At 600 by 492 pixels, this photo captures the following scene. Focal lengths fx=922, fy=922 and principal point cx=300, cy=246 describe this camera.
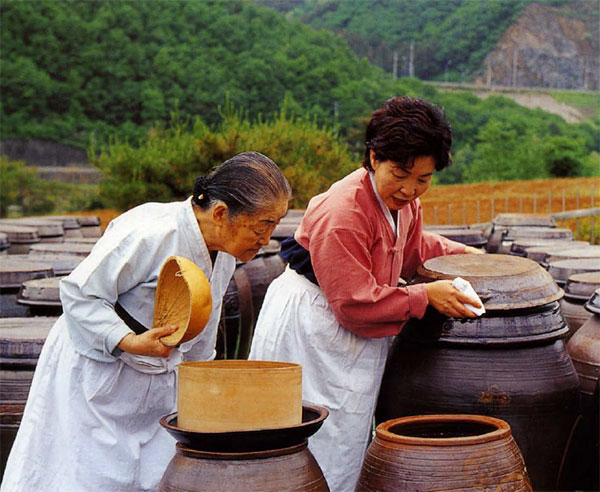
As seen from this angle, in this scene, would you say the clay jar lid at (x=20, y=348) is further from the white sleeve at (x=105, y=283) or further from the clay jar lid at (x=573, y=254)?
the clay jar lid at (x=573, y=254)

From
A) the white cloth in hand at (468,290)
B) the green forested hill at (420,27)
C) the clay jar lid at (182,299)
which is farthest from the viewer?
the green forested hill at (420,27)

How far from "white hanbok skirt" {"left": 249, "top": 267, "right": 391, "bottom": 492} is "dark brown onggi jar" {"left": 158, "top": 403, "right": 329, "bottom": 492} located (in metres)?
0.96

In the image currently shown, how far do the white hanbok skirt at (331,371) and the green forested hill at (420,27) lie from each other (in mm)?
55421

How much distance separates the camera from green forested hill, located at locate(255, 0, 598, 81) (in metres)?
59.4

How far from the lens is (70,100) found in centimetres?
3912

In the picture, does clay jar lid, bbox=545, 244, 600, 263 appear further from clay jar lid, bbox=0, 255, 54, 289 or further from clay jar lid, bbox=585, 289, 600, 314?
clay jar lid, bbox=0, 255, 54, 289

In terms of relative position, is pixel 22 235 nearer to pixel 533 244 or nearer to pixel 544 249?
pixel 533 244

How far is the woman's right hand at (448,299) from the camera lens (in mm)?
3258

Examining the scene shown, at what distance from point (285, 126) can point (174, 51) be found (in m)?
21.0

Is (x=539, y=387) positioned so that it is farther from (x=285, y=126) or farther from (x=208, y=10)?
(x=208, y=10)

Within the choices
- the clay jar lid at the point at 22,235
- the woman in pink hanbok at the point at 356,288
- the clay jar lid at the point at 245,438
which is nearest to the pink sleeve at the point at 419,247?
the woman in pink hanbok at the point at 356,288

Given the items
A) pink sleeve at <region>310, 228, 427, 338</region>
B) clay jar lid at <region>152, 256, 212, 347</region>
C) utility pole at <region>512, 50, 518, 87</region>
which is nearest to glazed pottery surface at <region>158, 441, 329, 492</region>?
clay jar lid at <region>152, 256, 212, 347</region>

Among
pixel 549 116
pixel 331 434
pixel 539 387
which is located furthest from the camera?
pixel 549 116

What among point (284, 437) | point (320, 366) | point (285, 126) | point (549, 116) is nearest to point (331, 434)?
point (320, 366)
